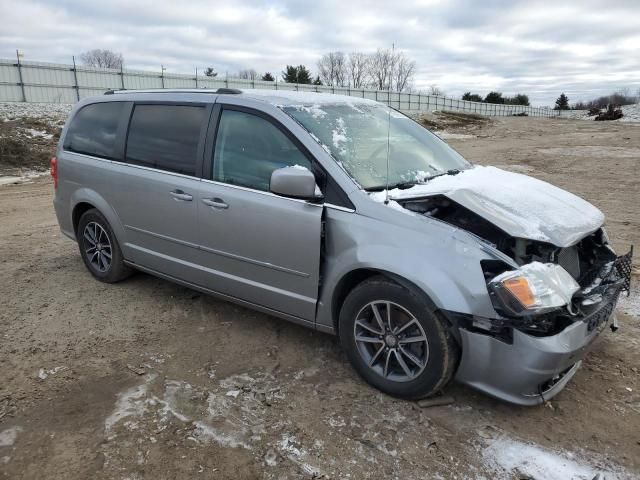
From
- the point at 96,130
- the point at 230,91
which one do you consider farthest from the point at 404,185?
the point at 96,130

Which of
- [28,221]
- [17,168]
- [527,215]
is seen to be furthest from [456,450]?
[17,168]

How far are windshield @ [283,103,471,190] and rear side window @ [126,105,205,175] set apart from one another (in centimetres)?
87

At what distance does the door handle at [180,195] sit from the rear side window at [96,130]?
1.03 m

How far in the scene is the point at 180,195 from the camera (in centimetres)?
392

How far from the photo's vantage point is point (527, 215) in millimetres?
3037

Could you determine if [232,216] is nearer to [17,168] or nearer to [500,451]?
[500,451]

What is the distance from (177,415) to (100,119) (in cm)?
313

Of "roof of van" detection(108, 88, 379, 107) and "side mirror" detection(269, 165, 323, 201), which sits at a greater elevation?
"roof of van" detection(108, 88, 379, 107)

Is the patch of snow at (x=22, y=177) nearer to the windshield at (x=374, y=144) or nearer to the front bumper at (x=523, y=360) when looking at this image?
the windshield at (x=374, y=144)

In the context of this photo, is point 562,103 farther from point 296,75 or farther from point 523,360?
point 523,360

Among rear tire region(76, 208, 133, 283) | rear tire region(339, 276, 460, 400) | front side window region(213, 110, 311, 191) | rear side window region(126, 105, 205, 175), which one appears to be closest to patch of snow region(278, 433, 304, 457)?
rear tire region(339, 276, 460, 400)

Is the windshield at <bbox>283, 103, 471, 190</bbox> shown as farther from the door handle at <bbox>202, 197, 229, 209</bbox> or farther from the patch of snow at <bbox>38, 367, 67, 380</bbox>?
the patch of snow at <bbox>38, 367, 67, 380</bbox>

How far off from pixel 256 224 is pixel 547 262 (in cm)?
184

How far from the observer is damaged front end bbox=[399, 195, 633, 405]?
102 inches
